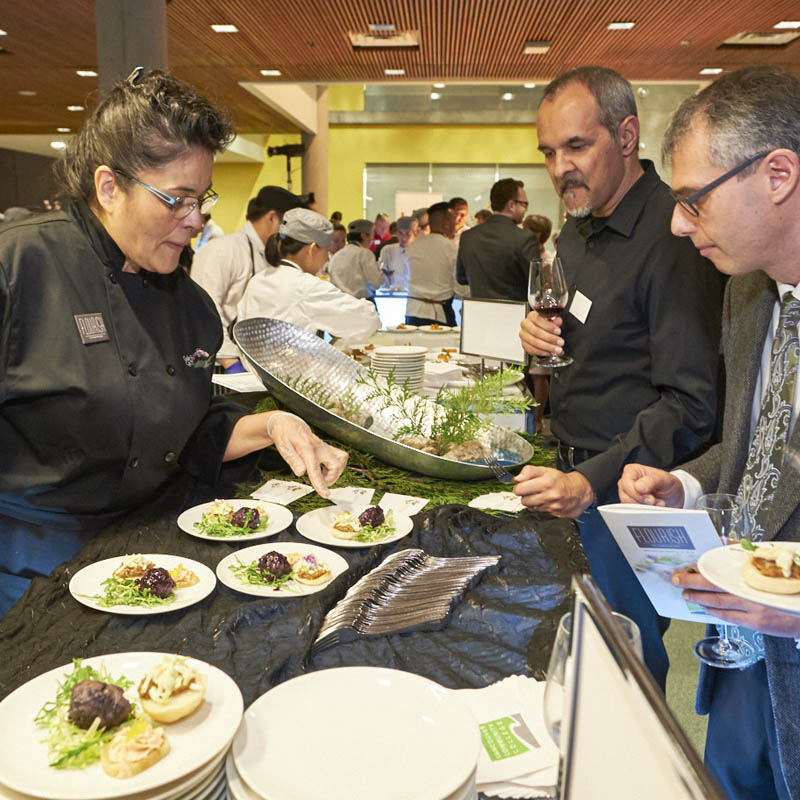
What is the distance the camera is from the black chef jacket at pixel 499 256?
21.8 feet

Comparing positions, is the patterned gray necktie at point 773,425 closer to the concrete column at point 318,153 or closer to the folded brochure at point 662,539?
the folded brochure at point 662,539

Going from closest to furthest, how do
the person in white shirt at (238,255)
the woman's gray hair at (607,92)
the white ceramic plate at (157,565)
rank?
the white ceramic plate at (157,565) < the woman's gray hair at (607,92) < the person in white shirt at (238,255)

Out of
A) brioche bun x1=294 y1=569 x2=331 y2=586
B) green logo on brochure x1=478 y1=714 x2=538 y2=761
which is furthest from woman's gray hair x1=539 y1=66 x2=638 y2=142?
green logo on brochure x1=478 y1=714 x2=538 y2=761

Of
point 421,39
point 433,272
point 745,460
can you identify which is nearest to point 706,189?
point 745,460

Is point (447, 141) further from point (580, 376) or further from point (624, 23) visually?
point (580, 376)

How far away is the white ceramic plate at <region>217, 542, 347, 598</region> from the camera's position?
1.44 metres

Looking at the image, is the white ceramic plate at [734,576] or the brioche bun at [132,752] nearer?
the brioche bun at [132,752]

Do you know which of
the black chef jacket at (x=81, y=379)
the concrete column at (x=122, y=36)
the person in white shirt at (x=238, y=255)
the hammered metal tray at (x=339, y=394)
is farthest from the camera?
the concrete column at (x=122, y=36)

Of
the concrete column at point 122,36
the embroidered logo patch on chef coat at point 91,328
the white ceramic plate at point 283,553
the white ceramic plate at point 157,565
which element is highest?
the concrete column at point 122,36

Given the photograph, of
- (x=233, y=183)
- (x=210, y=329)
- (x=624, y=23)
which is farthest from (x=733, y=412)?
(x=233, y=183)

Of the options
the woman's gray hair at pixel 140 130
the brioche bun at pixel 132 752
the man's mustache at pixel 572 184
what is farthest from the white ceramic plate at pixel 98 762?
the man's mustache at pixel 572 184

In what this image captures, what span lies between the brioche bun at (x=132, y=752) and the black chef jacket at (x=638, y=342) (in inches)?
52.9

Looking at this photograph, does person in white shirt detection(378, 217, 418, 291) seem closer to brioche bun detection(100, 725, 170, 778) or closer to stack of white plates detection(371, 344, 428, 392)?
stack of white plates detection(371, 344, 428, 392)

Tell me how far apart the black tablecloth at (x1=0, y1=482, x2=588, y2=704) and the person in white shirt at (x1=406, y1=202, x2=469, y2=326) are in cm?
733
